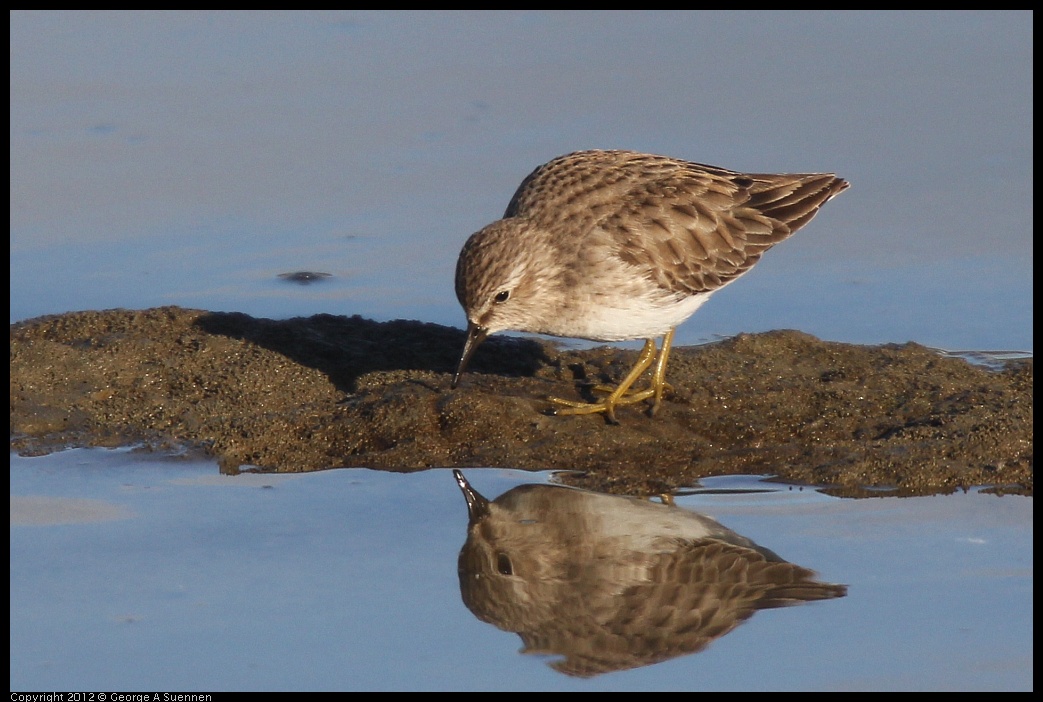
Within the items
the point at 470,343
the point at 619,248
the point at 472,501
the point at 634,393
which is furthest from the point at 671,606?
the point at 619,248

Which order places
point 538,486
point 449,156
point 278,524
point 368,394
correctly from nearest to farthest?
point 278,524 → point 538,486 → point 368,394 → point 449,156

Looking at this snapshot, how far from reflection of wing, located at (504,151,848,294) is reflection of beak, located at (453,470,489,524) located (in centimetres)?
186

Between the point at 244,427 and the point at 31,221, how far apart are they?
3.53 m

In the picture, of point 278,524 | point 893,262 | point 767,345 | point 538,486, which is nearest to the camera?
point 278,524

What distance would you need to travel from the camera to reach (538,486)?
23.7 ft

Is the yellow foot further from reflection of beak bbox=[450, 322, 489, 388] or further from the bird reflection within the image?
the bird reflection

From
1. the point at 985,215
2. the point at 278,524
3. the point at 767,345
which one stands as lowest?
the point at 278,524

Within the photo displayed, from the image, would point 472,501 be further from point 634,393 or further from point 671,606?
point 634,393

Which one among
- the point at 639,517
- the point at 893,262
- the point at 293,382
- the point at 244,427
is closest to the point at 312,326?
the point at 293,382

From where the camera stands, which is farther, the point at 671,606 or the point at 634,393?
the point at 634,393

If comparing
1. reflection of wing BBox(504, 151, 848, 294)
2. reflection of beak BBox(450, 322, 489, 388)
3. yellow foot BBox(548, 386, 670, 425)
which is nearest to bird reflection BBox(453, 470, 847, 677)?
yellow foot BBox(548, 386, 670, 425)

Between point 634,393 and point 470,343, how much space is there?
0.94 m

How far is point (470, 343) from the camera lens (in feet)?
26.6

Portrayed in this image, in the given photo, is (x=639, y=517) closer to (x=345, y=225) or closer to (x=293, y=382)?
(x=293, y=382)
